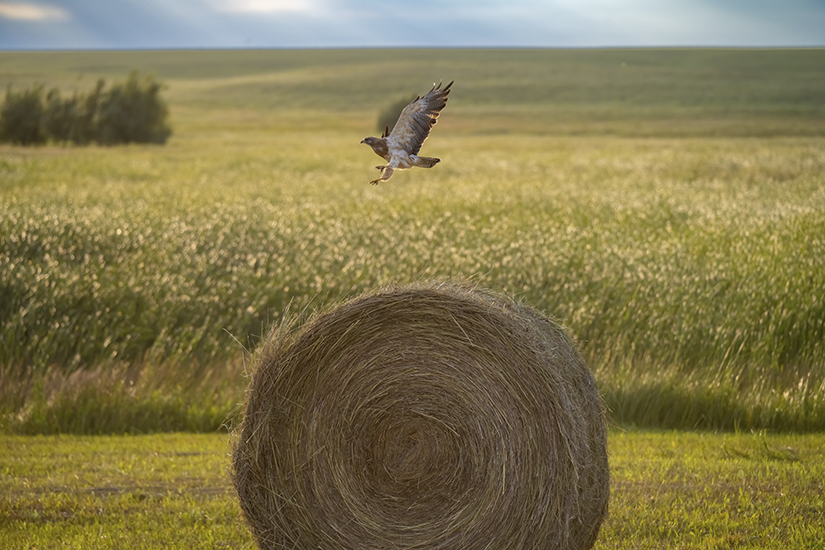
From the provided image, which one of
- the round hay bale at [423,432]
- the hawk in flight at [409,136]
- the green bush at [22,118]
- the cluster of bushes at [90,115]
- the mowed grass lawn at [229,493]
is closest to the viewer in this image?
the hawk in flight at [409,136]

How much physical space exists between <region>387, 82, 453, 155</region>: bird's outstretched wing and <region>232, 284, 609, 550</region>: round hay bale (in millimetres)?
986

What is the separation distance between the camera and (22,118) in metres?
46.4

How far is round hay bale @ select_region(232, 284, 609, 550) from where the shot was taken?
4.81 metres

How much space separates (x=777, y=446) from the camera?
751 cm

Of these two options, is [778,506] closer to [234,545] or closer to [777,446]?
[777,446]

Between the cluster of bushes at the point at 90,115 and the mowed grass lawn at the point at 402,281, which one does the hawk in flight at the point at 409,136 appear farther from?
the cluster of bushes at the point at 90,115

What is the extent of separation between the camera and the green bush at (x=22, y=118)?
46125mm

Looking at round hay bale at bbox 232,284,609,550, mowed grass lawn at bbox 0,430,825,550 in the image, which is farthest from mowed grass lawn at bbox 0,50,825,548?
round hay bale at bbox 232,284,609,550

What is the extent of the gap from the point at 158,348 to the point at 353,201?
30.9 feet

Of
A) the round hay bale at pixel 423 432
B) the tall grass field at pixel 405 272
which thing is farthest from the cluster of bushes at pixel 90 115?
the round hay bale at pixel 423 432

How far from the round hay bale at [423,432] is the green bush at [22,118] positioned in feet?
152

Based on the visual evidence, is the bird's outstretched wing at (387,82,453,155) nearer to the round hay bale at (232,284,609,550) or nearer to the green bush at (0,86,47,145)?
the round hay bale at (232,284,609,550)

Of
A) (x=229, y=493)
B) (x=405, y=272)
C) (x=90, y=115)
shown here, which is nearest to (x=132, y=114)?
(x=90, y=115)

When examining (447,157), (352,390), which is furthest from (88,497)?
(447,157)
